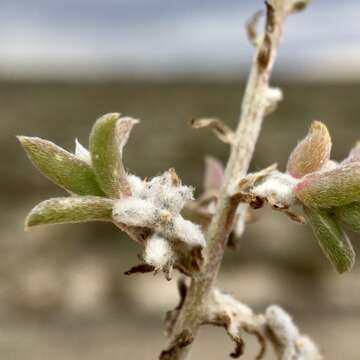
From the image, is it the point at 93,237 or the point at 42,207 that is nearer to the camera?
the point at 42,207

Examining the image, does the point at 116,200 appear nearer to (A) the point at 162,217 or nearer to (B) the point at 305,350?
(A) the point at 162,217

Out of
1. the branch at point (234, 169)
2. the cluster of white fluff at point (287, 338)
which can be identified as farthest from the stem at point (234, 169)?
the cluster of white fluff at point (287, 338)

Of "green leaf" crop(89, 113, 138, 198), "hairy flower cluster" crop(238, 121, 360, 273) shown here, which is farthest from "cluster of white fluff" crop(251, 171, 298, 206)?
"green leaf" crop(89, 113, 138, 198)

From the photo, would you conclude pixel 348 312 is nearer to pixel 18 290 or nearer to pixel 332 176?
pixel 18 290

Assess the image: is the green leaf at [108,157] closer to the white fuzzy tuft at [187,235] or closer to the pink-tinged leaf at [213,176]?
the white fuzzy tuft at [187,235]

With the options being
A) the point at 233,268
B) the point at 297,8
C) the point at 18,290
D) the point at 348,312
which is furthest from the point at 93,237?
the point at 297,8
